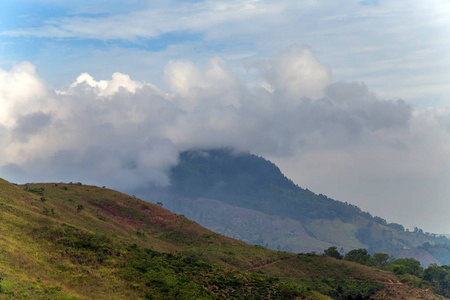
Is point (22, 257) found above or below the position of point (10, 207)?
below

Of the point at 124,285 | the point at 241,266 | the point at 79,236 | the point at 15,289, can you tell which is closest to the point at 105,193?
the point at 241,266

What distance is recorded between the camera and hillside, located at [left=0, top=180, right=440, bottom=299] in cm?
7238

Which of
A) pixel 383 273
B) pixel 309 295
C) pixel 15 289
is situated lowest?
pixel 15 289

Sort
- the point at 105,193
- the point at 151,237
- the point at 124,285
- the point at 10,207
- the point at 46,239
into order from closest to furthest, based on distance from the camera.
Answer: the point at 124,285 → the point at 46,239 → the point at 10,207 → the point at 151,237 → the point at 105,193

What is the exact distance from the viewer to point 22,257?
72.4 metres

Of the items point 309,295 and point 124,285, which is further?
point 309,295

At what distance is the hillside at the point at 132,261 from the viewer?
72.4 meters

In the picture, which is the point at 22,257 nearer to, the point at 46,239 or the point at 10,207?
the point at 46,239

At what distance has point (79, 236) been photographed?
88.2 metres

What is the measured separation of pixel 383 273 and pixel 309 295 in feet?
A: 183

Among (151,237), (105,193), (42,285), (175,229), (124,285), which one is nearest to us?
(42,285)

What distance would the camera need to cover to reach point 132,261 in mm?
87312

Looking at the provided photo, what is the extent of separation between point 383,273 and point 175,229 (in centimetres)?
6533

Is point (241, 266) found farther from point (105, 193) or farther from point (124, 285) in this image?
point (105, 193)
